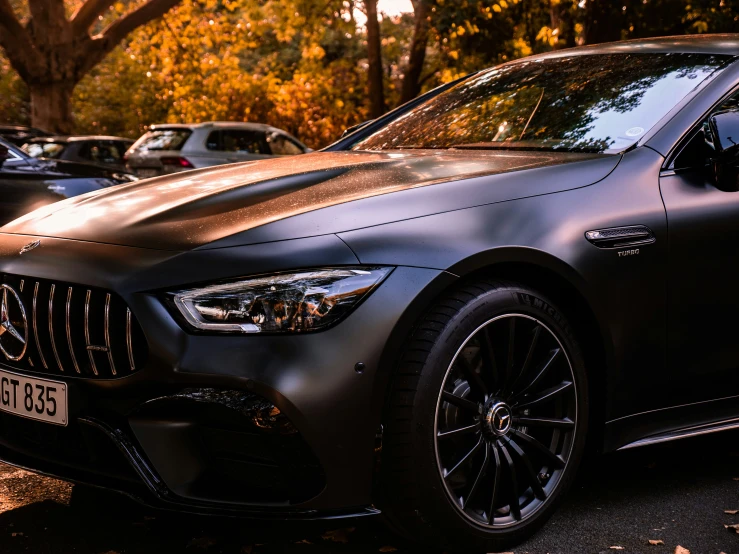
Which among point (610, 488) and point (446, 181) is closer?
point (446, 181)

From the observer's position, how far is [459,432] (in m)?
2.88

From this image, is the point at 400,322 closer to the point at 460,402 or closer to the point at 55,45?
the point at 460,402

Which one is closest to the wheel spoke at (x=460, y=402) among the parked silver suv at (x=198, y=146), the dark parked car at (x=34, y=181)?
A: the dark parked car at (x=34, y=181)

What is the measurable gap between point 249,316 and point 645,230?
4.39ft

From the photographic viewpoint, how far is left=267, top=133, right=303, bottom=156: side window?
18688 mm

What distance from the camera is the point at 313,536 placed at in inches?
126

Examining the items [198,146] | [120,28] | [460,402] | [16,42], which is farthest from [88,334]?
[120,28]

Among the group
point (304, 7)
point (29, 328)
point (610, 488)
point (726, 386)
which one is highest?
point (304, 7)

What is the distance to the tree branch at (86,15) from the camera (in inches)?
781

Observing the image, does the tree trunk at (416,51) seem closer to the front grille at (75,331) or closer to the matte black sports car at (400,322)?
the matte black sports car at (400,322)

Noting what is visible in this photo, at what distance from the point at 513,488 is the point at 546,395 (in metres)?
0.30

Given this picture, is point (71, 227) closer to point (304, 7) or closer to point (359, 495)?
point (359, 495)

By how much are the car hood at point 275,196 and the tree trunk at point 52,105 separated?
1744 cm

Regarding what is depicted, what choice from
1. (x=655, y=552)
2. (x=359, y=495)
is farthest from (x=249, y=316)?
(x=655, y=552)
